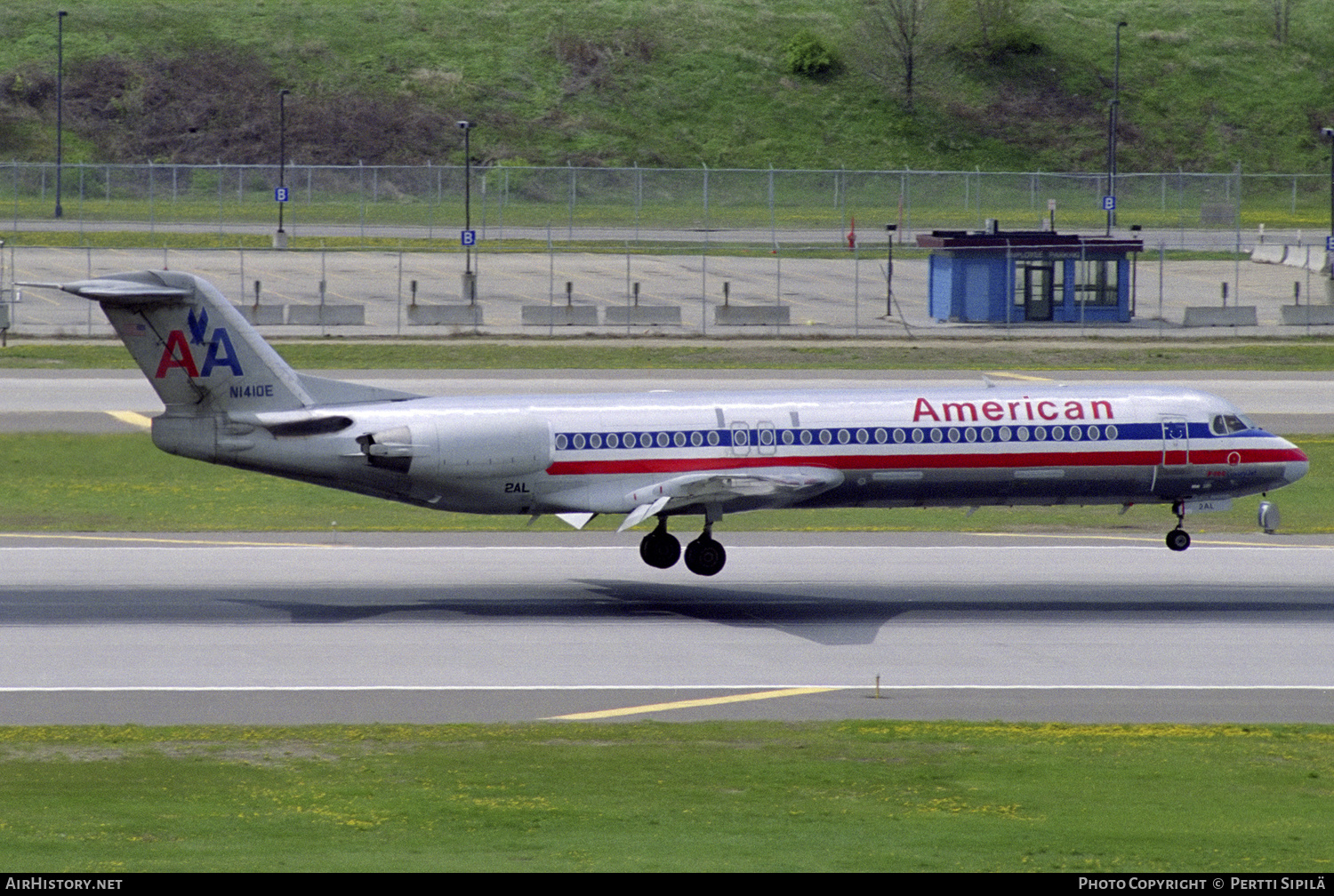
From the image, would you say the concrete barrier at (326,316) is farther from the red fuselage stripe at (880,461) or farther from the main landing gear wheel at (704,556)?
the red fuselage stripe at (880,461)

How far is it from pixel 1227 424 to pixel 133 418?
32.9m

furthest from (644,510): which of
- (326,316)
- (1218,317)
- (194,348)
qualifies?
(1218,317)

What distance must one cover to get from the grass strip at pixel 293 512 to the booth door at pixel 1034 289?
35.0m

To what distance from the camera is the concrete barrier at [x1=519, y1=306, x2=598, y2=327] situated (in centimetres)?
7569

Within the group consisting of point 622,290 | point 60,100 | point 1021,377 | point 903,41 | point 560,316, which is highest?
point 903,41

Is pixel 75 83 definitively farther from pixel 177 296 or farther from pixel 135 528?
pixel 177 296

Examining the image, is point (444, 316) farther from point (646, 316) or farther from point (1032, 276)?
point (1032, 276)

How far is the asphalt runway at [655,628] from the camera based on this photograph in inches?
938

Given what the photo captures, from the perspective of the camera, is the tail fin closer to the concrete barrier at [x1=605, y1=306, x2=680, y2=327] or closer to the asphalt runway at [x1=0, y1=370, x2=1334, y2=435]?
the asphalt runway at [x1=0, y1=370, x2=1334, y2=435]

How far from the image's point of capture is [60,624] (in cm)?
2814

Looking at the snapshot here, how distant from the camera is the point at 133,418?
51.2 m

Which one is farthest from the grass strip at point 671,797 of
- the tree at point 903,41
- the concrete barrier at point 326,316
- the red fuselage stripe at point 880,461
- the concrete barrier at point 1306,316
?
the tree at point 903,41

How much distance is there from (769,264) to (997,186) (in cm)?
2598
